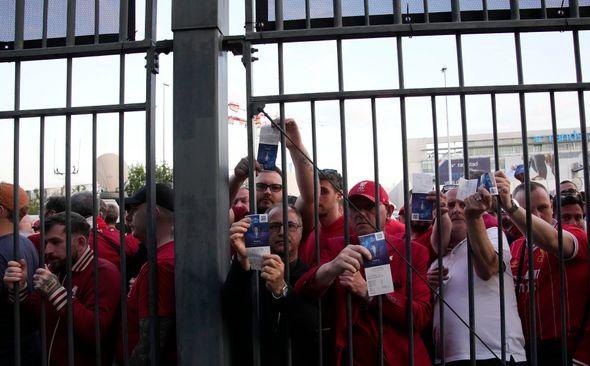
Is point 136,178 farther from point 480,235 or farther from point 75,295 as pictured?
point 480,235

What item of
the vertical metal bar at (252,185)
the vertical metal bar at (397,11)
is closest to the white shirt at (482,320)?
the vertical metal bar at (252,185)

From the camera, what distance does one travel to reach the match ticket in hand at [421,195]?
259cm

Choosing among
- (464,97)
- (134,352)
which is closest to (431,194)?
(464,97)

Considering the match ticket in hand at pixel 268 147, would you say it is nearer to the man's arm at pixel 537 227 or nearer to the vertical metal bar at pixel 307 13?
the vertical metal bar at pixel 307 13

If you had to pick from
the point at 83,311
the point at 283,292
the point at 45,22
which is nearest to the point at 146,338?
the point at 83,311

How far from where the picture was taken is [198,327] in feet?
7.70

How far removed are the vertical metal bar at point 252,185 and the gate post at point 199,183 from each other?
12cm

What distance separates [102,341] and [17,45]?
60.9 inches

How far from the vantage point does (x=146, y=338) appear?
2.59m

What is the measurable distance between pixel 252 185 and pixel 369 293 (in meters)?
0.70

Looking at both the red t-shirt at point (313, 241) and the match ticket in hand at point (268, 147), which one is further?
the red t-shirt at point (313, 241)

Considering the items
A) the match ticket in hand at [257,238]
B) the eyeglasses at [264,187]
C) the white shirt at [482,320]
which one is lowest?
the white shirt at [482,320]

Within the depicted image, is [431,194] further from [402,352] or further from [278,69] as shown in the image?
[278,69]

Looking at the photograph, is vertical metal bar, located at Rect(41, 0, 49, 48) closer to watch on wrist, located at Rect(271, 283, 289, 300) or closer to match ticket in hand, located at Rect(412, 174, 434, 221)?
watch on wrist, located at Rect(271, 283, 289, 300)
